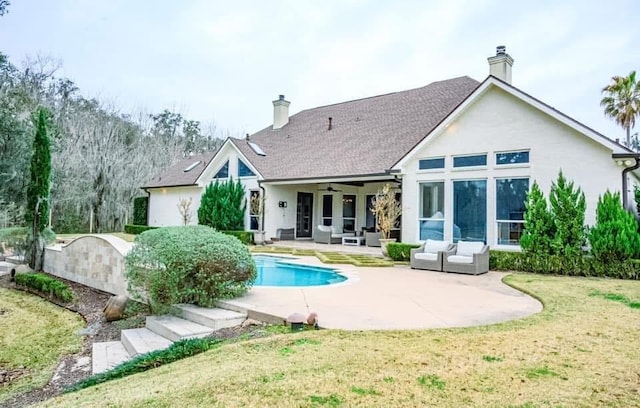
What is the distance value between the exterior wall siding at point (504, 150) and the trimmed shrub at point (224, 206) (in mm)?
8934

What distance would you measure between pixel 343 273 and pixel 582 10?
39.2 feet

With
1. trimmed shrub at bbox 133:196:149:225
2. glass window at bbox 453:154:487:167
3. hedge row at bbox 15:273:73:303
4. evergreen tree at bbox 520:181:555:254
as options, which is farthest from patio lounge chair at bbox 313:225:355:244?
trimmed shrub at bbox 133:196:149:225

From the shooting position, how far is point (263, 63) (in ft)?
82.6

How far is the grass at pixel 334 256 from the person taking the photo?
13.4m

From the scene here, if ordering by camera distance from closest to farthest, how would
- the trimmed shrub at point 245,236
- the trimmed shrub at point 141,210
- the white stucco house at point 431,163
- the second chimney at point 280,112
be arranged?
the white stucco house at point 431,163
the trimmed shrub at point 245,236
the second chimney at point 280,112
the trimmed shrub at point 141,210

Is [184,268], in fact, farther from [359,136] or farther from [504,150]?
[359,136]

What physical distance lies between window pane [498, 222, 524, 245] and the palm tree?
17.3 m

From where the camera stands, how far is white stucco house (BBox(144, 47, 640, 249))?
11984 millimetres

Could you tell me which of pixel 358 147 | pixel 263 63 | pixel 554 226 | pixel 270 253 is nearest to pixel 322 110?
pixel 263 63

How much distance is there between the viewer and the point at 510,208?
12.7m

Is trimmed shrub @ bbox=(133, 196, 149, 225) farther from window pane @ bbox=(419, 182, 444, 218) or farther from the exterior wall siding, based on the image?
window pane @ bbox=(419, 182, 444, 218)

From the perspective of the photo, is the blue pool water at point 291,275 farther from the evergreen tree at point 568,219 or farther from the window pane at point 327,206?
the window pane at point 327,206

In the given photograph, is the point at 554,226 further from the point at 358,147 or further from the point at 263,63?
the point at 263,63

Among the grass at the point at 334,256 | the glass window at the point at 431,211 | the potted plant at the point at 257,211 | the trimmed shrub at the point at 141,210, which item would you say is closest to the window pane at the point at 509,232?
the glass window at the point at 431,211
